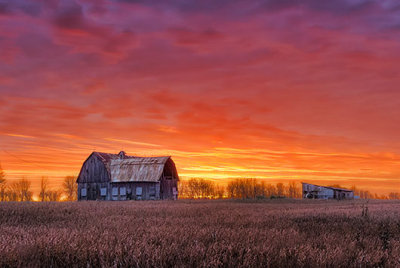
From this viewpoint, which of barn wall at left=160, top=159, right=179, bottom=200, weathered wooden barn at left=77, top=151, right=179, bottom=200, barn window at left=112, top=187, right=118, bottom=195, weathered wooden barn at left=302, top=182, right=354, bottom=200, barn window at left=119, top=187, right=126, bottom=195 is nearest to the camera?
weathered wooden barn at left=77, top=151, right=179, bottom=200

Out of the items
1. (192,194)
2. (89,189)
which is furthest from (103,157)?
(192,194)

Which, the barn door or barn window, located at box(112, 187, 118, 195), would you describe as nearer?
barn window, located at box(112, 187, 118, 195)

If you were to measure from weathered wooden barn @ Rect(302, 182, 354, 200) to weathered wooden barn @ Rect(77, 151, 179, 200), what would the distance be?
30173 millimetres

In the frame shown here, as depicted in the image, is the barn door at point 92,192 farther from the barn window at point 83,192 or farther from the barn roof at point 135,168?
the barn roof at point 135,168

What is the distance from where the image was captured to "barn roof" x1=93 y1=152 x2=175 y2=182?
46.0 meters

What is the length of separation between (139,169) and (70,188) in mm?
45130

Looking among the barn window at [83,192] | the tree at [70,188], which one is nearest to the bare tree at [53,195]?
the tree at [70,188]

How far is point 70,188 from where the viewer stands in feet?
277

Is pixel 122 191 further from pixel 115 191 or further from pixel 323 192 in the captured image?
pixel 323 192

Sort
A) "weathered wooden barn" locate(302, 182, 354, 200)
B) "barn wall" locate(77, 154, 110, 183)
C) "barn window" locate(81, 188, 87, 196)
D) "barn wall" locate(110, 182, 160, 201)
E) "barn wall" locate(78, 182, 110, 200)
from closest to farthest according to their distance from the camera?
"barn wall" locate(110, 182, 160, 201) < "barn wall" locate(78, 182, 110, 200) < "barn wall" locate(77, 154, 110, 183) < "barn window" locate(81, 188, 87, 196) < "weathered wooden barn" locate(302, 182, 354, 200)

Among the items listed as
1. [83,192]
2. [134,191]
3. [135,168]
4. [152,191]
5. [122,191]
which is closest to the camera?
[152,191]

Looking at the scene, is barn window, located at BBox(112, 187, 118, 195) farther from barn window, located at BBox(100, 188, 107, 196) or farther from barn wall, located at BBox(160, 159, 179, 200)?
barn wall, located at BBox(160, 159, 179, 200)

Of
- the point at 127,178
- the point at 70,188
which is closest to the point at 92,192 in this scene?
the point at 127,178

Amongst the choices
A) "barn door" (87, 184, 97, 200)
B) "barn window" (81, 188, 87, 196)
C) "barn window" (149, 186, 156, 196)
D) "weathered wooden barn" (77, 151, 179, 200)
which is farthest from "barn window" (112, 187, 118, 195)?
"barn window" (149, 186, 156, 196)
